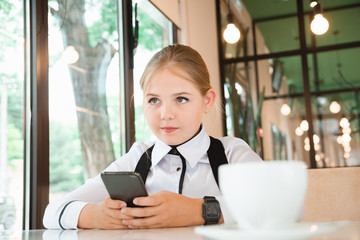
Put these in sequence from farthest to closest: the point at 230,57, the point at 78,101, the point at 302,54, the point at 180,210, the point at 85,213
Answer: the point at 230,57 → the point at 302,54 → the point at 78,101 → the point at 85,213 → the point at 180,210

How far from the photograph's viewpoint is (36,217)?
2295 millimetres

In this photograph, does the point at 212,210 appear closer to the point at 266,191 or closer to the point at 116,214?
the point at 116,214

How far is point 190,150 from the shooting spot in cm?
137

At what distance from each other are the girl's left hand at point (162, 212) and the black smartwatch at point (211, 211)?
0.10 feet

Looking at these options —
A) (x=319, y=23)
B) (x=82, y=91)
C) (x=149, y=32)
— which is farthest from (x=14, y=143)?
(x=319, y=23)

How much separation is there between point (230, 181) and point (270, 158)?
17.3 ft

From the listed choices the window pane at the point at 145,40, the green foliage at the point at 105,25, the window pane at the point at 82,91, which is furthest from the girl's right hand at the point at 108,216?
the window pane at the point at 145,40

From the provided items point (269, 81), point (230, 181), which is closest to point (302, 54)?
point (269, 81)

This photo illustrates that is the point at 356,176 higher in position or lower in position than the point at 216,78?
lower

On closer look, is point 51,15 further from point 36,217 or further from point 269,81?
point 269,81

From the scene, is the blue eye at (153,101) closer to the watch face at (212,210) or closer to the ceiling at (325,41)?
the watch face at (212,210)

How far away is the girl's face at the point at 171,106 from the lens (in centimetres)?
128

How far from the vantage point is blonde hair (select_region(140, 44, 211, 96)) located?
1354mm

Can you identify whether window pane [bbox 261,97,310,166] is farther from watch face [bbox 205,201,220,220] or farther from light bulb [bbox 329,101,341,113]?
watch face [bbox 205,201,220,220]
